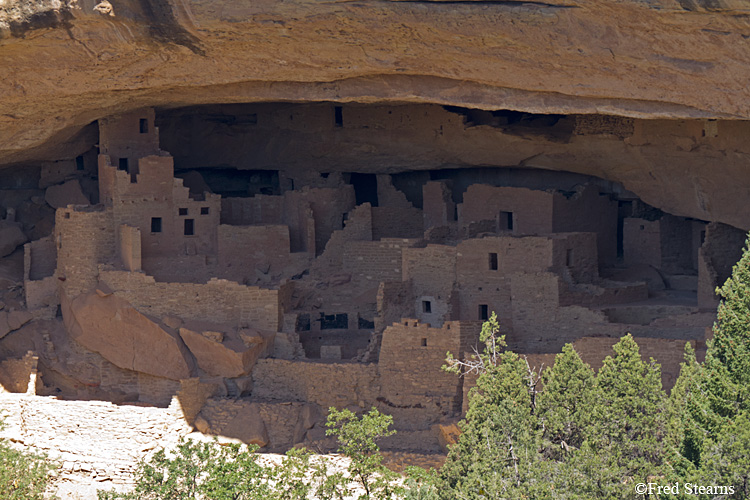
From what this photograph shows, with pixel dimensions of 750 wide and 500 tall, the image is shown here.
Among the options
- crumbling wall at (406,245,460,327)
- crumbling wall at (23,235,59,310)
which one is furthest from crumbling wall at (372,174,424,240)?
crumbling wall at (23,235,59,310)

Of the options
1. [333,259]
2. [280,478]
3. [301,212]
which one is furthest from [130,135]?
[280,478]

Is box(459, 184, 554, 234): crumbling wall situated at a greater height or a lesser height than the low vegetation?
greater

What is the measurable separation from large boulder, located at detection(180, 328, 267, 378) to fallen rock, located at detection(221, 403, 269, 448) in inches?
41.2

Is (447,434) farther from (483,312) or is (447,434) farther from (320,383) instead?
(483,312)

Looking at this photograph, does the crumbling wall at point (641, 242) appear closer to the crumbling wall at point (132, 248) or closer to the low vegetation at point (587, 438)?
the low vegetation at point (587, 438)

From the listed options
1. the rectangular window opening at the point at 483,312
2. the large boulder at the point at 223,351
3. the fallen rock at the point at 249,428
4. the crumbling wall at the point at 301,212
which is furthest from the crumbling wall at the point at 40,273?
the rectangular window opening at the point at 483,312

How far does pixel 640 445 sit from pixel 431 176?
1255cm

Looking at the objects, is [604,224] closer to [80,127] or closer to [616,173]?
[616,173]

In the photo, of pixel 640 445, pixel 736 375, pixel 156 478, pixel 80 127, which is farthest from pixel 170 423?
pixel 736 375

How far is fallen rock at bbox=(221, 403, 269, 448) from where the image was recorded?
21.1 m

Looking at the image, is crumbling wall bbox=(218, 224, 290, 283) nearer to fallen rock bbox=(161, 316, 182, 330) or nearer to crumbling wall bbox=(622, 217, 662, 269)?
fallen rock bbox=(161, 316, 182, 330)

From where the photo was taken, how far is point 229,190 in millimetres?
28281

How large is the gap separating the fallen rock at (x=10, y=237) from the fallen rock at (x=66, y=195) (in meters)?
0.89

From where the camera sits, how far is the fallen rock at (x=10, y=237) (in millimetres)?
25688
